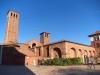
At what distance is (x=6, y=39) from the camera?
49375 mm

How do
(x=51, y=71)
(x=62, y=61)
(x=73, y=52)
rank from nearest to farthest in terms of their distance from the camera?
(x=51, y=71) → (x=62, y=61) → (x=73, y=52)

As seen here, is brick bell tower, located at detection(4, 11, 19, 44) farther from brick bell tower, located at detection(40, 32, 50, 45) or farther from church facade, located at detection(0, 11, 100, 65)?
brick bell tower, located at detection(40, 32, 50, 45)

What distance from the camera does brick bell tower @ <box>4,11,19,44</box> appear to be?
4994 cm

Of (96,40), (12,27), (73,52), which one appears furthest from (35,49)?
(96,40)

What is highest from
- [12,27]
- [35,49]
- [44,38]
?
[12,27]

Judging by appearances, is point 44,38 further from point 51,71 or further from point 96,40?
point 51,71

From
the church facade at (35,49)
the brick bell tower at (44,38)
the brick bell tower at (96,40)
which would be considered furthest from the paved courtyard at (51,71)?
the brick bell tower at (96,40)

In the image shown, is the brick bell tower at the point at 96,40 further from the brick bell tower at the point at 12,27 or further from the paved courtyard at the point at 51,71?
A: the paved courtyard at the point at 51,71

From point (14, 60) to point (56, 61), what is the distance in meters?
10.3

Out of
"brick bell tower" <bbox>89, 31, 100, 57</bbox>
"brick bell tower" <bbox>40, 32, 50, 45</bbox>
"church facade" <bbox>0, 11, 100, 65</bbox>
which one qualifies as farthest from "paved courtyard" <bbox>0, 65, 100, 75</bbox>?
"brick bell tower" <bbox>89, 31, 100, 57</bbox>

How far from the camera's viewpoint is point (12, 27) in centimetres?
5184

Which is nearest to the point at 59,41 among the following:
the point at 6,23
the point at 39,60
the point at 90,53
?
the point at 39,60

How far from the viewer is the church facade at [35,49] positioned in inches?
1337

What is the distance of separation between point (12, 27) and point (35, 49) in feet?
40.5
